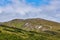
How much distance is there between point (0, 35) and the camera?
17975cm

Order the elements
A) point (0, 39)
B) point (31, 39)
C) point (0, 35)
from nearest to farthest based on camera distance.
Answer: point (0, 39)
point (0, 35)
point (31, 39)

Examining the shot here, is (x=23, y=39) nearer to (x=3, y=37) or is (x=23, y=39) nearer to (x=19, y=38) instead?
(x=19, y=38)

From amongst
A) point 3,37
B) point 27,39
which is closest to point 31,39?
point 27,39

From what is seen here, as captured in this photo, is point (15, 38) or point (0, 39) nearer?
point (0, 39)

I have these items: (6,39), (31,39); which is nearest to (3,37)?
(6,39)

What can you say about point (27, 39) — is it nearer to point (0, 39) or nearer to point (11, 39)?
point (11, 39)

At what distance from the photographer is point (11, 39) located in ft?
575

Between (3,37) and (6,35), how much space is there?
24.3 feet

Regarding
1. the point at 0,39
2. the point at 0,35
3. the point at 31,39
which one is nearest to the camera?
the point at 0,39

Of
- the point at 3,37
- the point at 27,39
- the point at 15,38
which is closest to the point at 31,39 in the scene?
the point at 27,39

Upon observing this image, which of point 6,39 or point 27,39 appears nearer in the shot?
point 6,39

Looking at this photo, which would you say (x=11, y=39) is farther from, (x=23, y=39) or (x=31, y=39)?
(x=31, y=39)

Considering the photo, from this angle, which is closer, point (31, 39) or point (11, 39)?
point (11, 39)

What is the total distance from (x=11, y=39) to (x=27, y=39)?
20.2 metres
